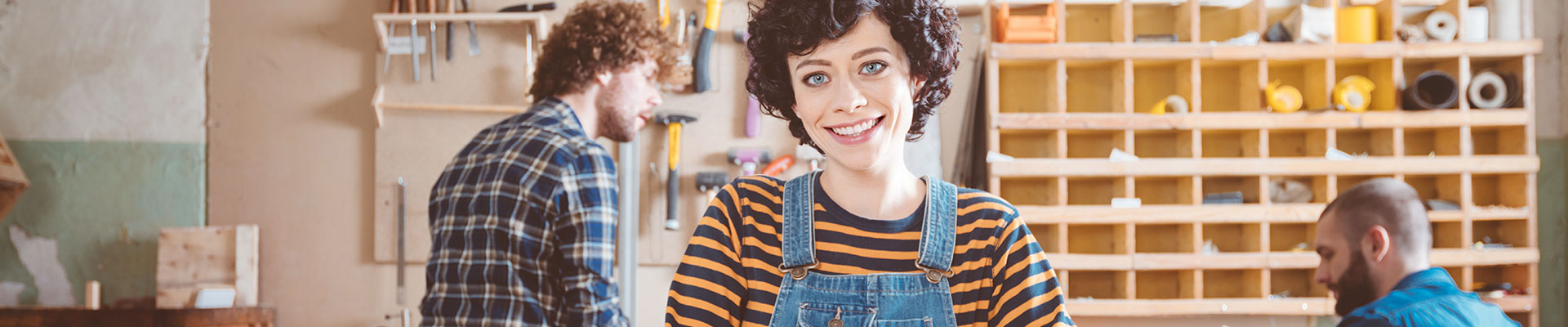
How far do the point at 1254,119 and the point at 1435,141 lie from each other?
754mm

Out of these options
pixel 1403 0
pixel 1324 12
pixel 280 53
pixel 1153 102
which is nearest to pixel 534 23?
pixel 280 53

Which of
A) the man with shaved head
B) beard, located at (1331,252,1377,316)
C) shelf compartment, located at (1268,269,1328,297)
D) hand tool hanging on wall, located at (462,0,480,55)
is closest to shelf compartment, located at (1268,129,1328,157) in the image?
shelf compartment, located at (1268,269,1328,297)

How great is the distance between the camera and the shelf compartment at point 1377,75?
9.07 ft

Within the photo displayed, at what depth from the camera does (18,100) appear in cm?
313

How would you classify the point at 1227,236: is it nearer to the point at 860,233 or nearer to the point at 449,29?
the point at 860,233

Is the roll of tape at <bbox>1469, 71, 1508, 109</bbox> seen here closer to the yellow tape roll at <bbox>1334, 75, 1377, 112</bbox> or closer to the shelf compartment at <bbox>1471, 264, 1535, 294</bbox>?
the yellow tape roll at <bbox>1334, 75, 1377, 112</bbox>

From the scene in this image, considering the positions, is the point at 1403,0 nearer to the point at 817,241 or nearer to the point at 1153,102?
the point at 1153,102

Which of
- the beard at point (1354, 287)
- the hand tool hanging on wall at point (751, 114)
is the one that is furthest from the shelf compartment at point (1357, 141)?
the hand tool hanging on wall at point (751, 114)

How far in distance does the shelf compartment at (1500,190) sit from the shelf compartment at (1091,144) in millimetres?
1164

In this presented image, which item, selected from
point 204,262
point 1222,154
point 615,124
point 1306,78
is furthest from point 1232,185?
point 204,262

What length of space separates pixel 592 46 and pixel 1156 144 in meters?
1.94

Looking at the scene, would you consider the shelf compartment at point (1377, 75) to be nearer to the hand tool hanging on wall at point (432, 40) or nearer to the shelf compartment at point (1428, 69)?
the shelf compartment at point (1428, 69)

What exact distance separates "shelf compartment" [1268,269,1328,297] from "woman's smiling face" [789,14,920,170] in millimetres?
2437

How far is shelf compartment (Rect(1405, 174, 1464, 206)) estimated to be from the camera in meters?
2.81
